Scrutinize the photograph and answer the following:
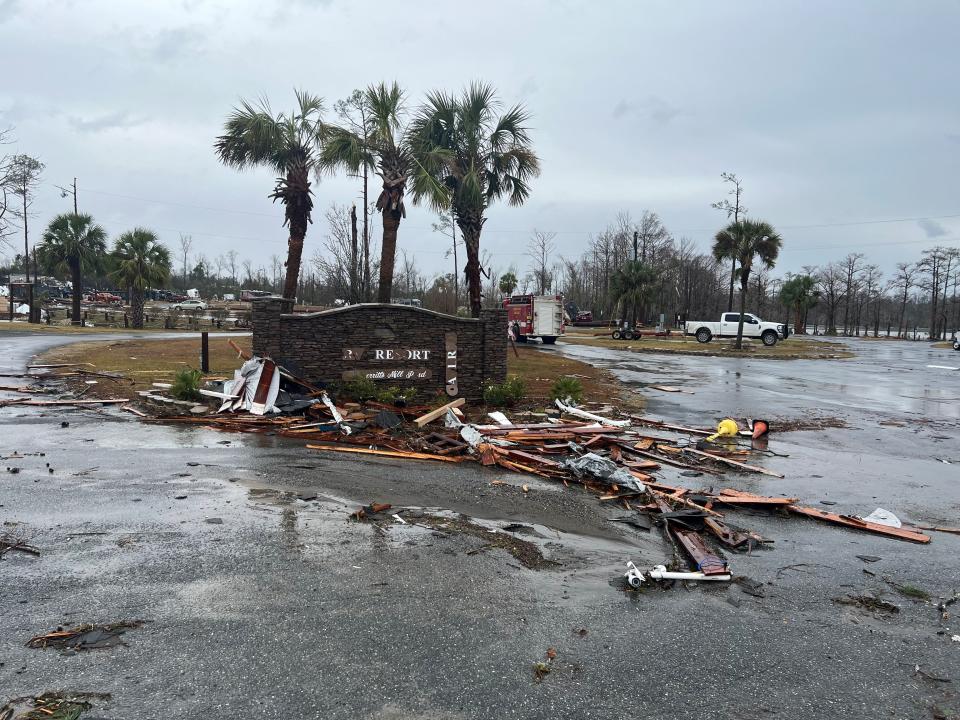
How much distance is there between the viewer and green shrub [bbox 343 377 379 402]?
40.9 feet

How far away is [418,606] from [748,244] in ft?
119

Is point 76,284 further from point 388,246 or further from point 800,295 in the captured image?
point 800,295

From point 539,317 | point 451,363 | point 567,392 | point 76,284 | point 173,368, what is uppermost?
point 76,284

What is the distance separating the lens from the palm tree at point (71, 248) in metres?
42.0

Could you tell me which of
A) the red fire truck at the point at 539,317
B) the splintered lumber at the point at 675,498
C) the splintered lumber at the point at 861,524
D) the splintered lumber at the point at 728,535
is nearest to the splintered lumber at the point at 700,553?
the splintered lumber at the point at 728,535

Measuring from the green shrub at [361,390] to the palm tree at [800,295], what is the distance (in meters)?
69.4

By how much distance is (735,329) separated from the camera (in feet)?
139

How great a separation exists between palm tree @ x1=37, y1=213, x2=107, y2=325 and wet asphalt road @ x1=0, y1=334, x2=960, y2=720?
40.9m

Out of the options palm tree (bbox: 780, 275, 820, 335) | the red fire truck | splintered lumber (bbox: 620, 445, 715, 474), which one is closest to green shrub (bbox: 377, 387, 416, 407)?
splintered lumber (bbox: 620, 445, 715, 474)

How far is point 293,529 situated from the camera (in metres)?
5.71

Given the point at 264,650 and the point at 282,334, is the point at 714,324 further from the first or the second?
the point at 264,650

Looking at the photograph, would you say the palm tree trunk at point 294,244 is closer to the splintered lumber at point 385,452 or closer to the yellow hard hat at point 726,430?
the splintered lumber at point 385,452

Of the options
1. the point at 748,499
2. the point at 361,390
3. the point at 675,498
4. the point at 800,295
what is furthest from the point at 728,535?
the point at 800,295

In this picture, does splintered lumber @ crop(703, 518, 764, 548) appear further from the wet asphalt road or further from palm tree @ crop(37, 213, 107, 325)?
palm tree @ crop(37, 213, 107, 325)
